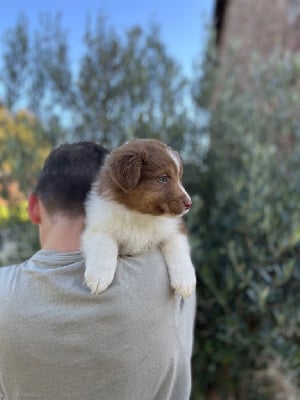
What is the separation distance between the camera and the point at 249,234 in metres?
Result: 4.77

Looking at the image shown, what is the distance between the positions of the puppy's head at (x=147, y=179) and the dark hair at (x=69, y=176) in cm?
18

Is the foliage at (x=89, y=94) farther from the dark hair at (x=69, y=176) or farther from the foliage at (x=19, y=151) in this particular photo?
the dark hair at (x=69, y=176)

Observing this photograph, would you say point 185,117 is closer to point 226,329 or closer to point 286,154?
point 286,154

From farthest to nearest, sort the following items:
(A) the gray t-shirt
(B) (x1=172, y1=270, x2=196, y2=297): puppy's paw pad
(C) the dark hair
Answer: (C) the dark hair → (B) (x1=172, y1=270, x2=196, y2=297): puppy's paw pad → (A) the gray t-shirt

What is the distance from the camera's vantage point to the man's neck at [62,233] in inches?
94.4

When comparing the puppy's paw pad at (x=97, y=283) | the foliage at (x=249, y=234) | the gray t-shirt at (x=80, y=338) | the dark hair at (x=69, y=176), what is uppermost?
the dark hair at (x=69, y=176)

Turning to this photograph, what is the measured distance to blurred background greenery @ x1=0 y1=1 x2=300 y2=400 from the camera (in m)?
4.74

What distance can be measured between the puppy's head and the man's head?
0.19 metres

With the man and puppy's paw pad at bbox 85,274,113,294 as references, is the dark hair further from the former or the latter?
puppy's paw pad at bbox 85,274,113,294

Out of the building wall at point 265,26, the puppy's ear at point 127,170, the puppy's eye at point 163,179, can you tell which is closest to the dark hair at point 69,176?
the puppy's ear at point 127,170

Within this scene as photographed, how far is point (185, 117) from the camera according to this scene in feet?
17.3

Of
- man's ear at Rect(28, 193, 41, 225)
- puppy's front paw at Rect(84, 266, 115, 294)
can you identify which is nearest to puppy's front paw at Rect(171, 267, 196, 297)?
puppy's front paw at Rect(84, 266, 115, 294)

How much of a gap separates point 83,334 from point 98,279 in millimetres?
223

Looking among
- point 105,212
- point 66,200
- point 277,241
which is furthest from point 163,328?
point 277,241
